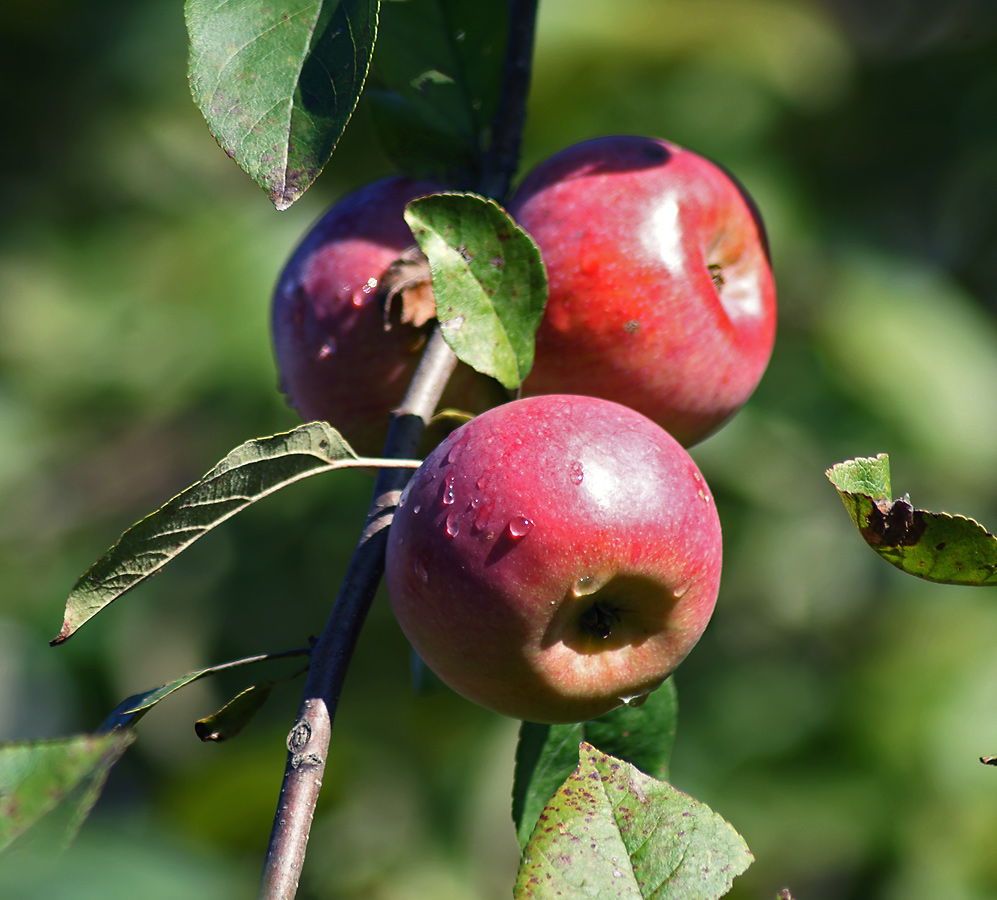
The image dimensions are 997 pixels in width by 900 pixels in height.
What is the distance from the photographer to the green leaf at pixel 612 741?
Result: 75 cm

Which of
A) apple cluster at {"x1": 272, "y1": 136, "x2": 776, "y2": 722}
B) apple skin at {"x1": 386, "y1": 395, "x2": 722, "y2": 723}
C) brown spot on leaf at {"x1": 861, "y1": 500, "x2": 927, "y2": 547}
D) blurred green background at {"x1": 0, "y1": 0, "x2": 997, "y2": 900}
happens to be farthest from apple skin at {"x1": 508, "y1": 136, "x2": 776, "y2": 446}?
blurred green background at {"x1": 0, "y1": 0, "x2": 997, "y2": 900}

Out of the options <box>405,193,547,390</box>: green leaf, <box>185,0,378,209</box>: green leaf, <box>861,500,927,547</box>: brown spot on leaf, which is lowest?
<box>861,500,927,547</box>: brown spot on leaf

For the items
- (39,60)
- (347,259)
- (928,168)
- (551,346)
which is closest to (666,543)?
(551,346)

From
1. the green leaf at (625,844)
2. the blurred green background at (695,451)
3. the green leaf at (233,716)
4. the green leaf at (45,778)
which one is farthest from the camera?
the blurred green background at (695,451)

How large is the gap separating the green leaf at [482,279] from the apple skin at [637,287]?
2.4 inches

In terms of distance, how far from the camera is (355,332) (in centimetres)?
77

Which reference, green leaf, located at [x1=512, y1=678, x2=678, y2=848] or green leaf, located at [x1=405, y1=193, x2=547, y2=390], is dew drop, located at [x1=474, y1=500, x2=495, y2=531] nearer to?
green leaf, located at [x1=405, y1=193, x2=547, y2=390]

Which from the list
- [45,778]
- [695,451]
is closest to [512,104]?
[45,778]

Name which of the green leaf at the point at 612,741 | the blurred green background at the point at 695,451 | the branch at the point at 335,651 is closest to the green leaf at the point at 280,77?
the branch at the point at 335,651

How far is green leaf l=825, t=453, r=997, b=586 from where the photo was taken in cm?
56

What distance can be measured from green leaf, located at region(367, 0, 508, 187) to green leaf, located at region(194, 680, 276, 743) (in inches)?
17.7

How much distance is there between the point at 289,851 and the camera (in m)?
0.52

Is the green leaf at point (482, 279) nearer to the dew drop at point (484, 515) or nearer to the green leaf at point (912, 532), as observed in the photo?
the dew drop at point (484, 515)

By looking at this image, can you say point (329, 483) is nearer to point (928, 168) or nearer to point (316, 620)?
point (316, 620)
